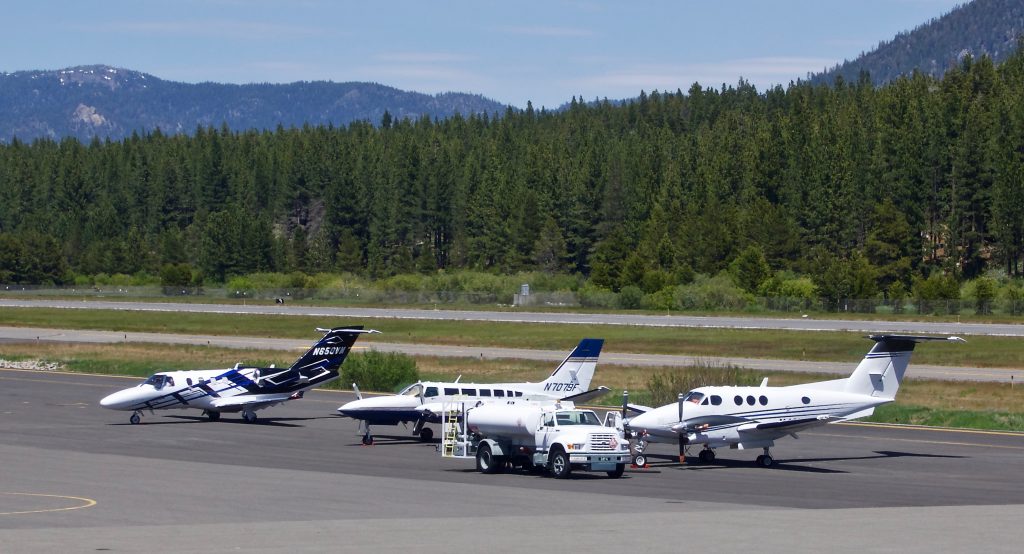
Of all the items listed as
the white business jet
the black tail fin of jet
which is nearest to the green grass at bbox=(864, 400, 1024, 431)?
the white business jet

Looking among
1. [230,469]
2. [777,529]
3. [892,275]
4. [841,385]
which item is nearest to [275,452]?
[230,469]

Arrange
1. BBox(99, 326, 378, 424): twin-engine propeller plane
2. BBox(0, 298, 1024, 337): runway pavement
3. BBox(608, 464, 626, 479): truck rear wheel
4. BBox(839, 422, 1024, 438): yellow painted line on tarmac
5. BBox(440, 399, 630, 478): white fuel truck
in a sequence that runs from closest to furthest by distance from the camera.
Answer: BBox(440, 399, 630, 478): white fuel truck, BBox(608, 464, 626, 479): truck rear wheel, BBox(839, 422, 1024, 438): yellow painted line on tarmac, BBox(99, 326, 378, 424): twin-engine propeller plane, BBox(0, 298, 1024, 337): runway pavement

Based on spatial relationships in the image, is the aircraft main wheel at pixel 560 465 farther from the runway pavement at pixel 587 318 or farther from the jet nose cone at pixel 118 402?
the runway pavement at pixel 587 318

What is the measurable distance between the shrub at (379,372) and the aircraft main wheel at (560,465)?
3284cm

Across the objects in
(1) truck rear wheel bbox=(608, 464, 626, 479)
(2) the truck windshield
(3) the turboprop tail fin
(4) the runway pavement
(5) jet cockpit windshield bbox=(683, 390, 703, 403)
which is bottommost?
(4) the runway pavement

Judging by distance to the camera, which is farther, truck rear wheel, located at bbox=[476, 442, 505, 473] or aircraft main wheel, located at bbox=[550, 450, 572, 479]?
truck rear wheel, located at bbox=[476, 442, 505, 473]

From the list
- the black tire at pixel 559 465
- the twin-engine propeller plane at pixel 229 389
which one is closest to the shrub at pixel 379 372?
the twin-engine propeller plane at pixel 229 389

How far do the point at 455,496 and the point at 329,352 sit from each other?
22590 mm

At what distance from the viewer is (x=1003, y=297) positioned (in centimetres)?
12481

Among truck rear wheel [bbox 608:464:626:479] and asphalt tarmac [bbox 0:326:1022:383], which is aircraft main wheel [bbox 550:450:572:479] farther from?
asphalt tarmac [bbox 0:326:1022:383]

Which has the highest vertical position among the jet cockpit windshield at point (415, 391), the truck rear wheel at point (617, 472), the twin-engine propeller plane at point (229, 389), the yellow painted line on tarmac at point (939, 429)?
the jet cockpit windshield at point (415, 391)

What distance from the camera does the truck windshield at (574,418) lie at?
123 ft

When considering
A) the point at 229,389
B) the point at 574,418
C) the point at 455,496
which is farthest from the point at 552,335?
the point at 455,496

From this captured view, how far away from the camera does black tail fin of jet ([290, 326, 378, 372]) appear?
53.9 m
